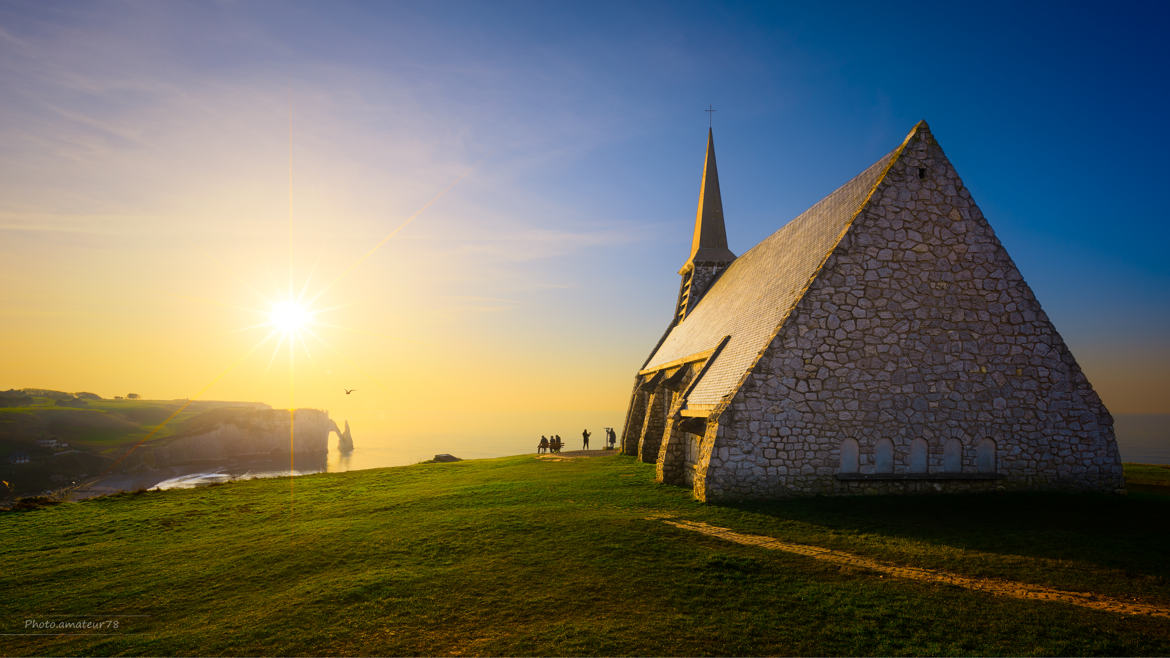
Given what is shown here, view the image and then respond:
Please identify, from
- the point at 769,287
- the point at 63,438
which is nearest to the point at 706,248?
the point at 769,287

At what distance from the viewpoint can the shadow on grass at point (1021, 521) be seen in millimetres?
9711

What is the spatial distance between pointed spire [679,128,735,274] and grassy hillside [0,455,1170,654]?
22.3 metres

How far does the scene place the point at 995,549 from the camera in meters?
9.88

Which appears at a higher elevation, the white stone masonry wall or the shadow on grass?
the white stone masonry wall

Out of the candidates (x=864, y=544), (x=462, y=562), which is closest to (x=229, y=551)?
(x=462, y=562)

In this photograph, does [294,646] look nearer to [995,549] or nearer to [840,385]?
[995,549]

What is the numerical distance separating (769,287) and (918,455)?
7558mm

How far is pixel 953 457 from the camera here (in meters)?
14.5

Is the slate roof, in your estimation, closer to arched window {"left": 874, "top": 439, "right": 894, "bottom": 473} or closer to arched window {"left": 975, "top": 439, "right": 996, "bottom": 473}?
arched window {"left": 874, "top": 439, "right": 894, "bottom": 473}

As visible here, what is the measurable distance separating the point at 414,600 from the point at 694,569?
15.5 ft

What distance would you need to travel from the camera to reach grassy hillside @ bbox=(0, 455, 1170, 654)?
6.50 metres

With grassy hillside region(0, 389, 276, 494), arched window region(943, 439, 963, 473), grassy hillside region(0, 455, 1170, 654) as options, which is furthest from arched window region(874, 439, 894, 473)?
grassy hillside region(0, 389, 276, 494)

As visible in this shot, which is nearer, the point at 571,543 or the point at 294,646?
the point at 294,646

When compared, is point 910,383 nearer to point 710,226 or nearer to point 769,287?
point 769,287
